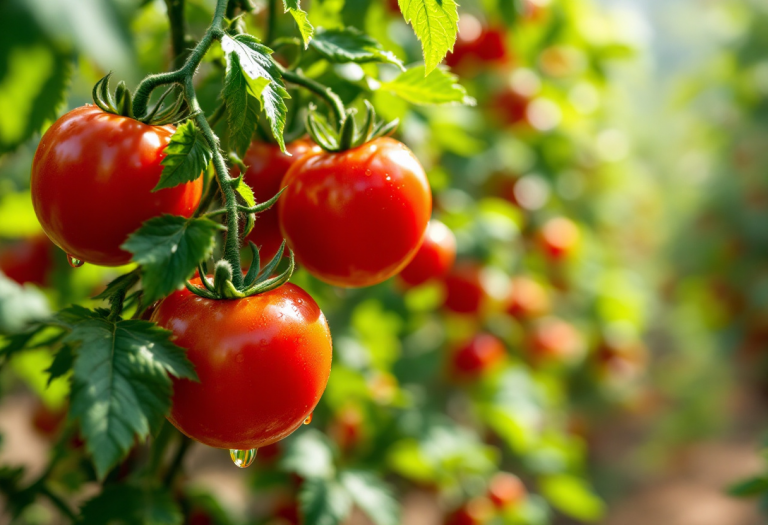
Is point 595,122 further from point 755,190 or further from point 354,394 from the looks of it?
point 755,190

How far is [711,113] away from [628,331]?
8.47 ft

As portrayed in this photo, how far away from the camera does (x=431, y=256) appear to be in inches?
44.3

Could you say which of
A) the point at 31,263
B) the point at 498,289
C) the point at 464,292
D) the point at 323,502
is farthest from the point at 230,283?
the point at 498,289

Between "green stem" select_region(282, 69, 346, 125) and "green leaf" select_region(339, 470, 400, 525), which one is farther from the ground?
"green stem" select_region(282, 69, 346, 125)

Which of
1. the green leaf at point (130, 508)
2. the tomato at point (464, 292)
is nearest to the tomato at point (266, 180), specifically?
the green leaf at point (130, 508)

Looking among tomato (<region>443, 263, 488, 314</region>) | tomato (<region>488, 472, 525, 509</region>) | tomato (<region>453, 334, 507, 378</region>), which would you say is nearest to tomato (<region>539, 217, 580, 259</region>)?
tomato (<region>453, 334, 507, 378</region>)

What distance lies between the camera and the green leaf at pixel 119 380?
391mm

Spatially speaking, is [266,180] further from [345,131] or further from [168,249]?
[168,249]

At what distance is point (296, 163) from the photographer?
621mm

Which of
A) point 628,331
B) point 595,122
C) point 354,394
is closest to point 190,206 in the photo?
point 354,394

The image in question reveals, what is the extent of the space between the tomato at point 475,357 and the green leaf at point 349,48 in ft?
4.35

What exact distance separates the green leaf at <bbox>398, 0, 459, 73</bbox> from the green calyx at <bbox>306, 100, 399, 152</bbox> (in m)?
0.10

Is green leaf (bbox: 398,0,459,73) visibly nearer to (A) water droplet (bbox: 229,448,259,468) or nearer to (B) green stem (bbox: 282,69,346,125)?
(B) green stem (bbox: 282,69,346,125)

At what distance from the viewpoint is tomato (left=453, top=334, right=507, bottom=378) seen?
181 cm
